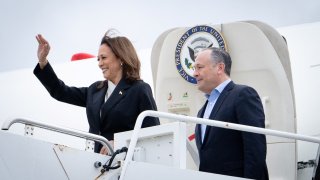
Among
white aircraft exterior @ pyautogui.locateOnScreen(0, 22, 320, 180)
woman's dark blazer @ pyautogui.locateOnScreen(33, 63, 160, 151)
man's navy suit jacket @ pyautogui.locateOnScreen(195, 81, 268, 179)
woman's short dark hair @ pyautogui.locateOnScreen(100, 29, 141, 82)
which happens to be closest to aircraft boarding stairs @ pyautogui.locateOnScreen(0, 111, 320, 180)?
man's navy suit jacket @ pyautogui.locateOnScreen(195, 81, 268, 179)

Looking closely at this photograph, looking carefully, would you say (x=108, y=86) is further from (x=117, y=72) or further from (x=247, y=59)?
(x=247, y=59)

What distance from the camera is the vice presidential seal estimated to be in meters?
8.48

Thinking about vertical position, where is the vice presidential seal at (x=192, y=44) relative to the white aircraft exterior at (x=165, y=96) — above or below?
above

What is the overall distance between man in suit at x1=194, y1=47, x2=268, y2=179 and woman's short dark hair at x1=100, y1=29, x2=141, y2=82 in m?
0.68

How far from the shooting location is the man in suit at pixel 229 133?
5570 millimetres

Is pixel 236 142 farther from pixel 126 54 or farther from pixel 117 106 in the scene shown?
pixel 126 54

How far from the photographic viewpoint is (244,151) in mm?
5598

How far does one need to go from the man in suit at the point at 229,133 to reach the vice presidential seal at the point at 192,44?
7.28 ft

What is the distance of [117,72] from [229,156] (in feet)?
4.98

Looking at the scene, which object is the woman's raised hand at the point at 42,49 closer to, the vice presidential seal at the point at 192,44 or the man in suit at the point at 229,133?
the man in suit at the point at 229,133

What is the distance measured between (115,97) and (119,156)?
1125mm

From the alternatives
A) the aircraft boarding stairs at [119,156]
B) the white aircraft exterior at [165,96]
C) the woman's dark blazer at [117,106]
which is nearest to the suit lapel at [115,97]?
the woman's dark blazer at [117,106]

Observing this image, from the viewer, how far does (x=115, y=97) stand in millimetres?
6387

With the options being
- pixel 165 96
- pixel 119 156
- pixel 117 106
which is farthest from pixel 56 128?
pixel 165 96
